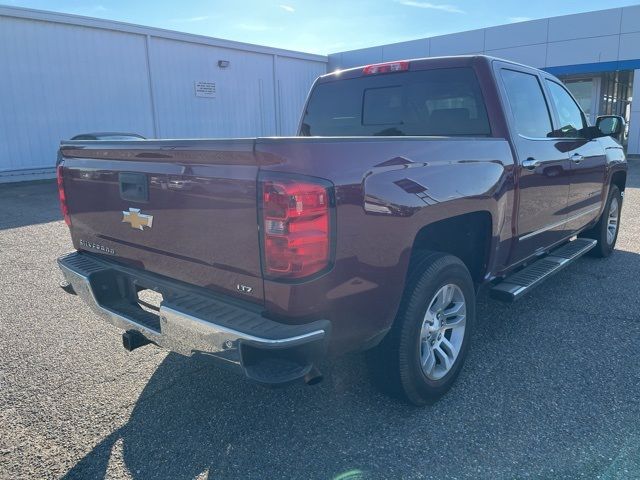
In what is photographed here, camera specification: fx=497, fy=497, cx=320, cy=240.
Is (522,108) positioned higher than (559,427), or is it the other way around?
(522,108)

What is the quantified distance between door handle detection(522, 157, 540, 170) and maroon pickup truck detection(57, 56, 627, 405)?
0.06ft

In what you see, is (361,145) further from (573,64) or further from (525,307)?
(573,64)

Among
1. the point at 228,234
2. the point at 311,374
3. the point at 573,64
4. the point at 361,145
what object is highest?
the point at 573,64


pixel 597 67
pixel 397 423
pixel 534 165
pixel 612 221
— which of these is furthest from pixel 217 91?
pixel 397 423

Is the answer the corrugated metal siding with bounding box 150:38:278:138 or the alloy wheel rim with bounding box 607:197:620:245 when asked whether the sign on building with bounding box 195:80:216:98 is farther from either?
the alloy wheel rim with bounding box 607:197:620:245

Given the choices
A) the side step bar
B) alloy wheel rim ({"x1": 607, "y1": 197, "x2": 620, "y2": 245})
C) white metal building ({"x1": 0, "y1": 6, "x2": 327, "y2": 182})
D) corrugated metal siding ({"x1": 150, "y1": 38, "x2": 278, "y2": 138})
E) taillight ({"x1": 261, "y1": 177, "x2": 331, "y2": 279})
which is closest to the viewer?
taillight ({"x1": 261, "y1": 177, "x2": 331, "y2": 279})

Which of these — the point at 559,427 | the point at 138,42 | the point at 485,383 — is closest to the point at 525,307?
the point at 485,383

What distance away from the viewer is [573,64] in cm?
1914

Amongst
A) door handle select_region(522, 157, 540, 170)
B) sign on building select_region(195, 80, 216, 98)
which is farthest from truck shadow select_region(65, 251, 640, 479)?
sign on building select_region(195, 80, 216, 98)

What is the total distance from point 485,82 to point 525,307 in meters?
2.06

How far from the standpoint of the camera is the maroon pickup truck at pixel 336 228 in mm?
2113

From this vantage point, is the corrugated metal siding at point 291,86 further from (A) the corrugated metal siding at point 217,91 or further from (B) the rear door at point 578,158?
(B) the rear door at point 578,158

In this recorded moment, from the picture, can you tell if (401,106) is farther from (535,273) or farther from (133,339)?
(133,339)

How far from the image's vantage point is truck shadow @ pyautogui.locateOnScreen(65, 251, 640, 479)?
7.82ft
